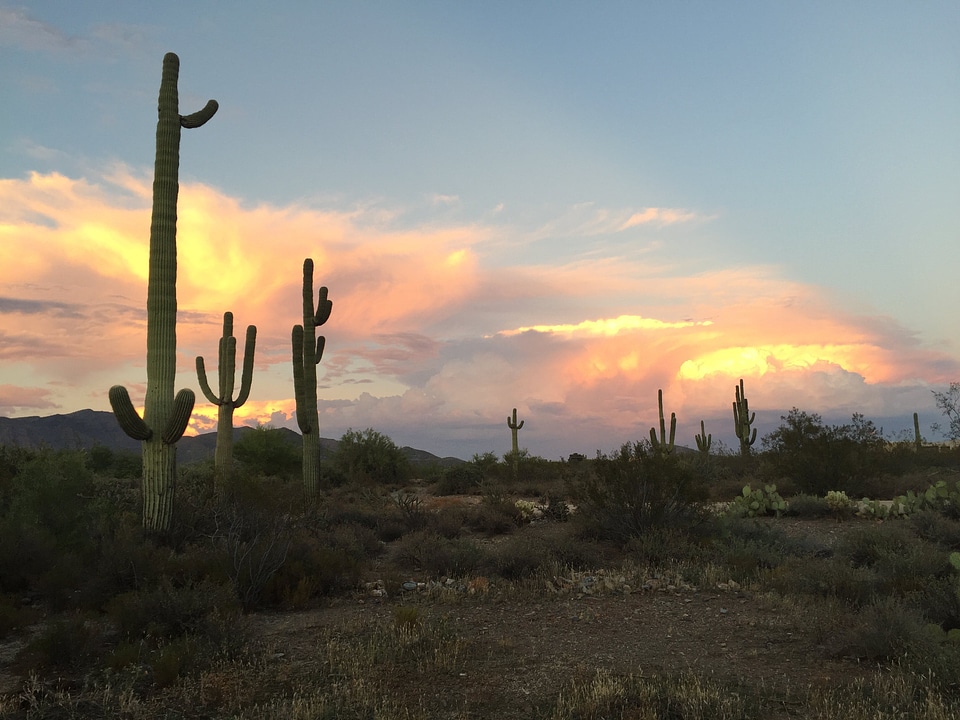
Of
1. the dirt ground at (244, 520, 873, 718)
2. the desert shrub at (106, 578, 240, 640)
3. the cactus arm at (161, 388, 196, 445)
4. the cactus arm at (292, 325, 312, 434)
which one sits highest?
the cactus arm at (292, 325, 312, 434)

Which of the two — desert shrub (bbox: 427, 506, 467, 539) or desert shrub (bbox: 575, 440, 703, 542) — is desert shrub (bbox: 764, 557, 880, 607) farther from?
desert shrub (bbox: 427, 506, 467, 539)

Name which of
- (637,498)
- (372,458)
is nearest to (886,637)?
(637,498)

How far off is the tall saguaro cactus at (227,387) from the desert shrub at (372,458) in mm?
11434

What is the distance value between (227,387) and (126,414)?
33.0 feet

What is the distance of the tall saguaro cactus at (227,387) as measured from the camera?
72.6 ft

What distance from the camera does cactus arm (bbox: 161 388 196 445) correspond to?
1300cm

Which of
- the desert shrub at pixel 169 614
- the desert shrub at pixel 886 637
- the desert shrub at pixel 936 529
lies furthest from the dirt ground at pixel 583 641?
the desert shrub at pixel 936 529

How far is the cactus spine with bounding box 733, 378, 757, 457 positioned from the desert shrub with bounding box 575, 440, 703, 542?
26.2 meters

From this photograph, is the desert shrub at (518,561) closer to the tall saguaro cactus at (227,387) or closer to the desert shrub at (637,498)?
the desert shrub at (637,498)

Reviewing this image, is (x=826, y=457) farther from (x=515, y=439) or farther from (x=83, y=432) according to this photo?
(x=83, y=432)

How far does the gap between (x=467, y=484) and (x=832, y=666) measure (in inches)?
963

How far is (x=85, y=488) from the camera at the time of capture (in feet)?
46.1

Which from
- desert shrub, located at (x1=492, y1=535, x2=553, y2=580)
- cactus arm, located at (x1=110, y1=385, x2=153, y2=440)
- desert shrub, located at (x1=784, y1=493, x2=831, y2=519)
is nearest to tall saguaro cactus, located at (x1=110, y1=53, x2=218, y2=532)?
cactus arm, located at (x1=110, y1=385, x2=153, y2=440)

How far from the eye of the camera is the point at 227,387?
22.2m
